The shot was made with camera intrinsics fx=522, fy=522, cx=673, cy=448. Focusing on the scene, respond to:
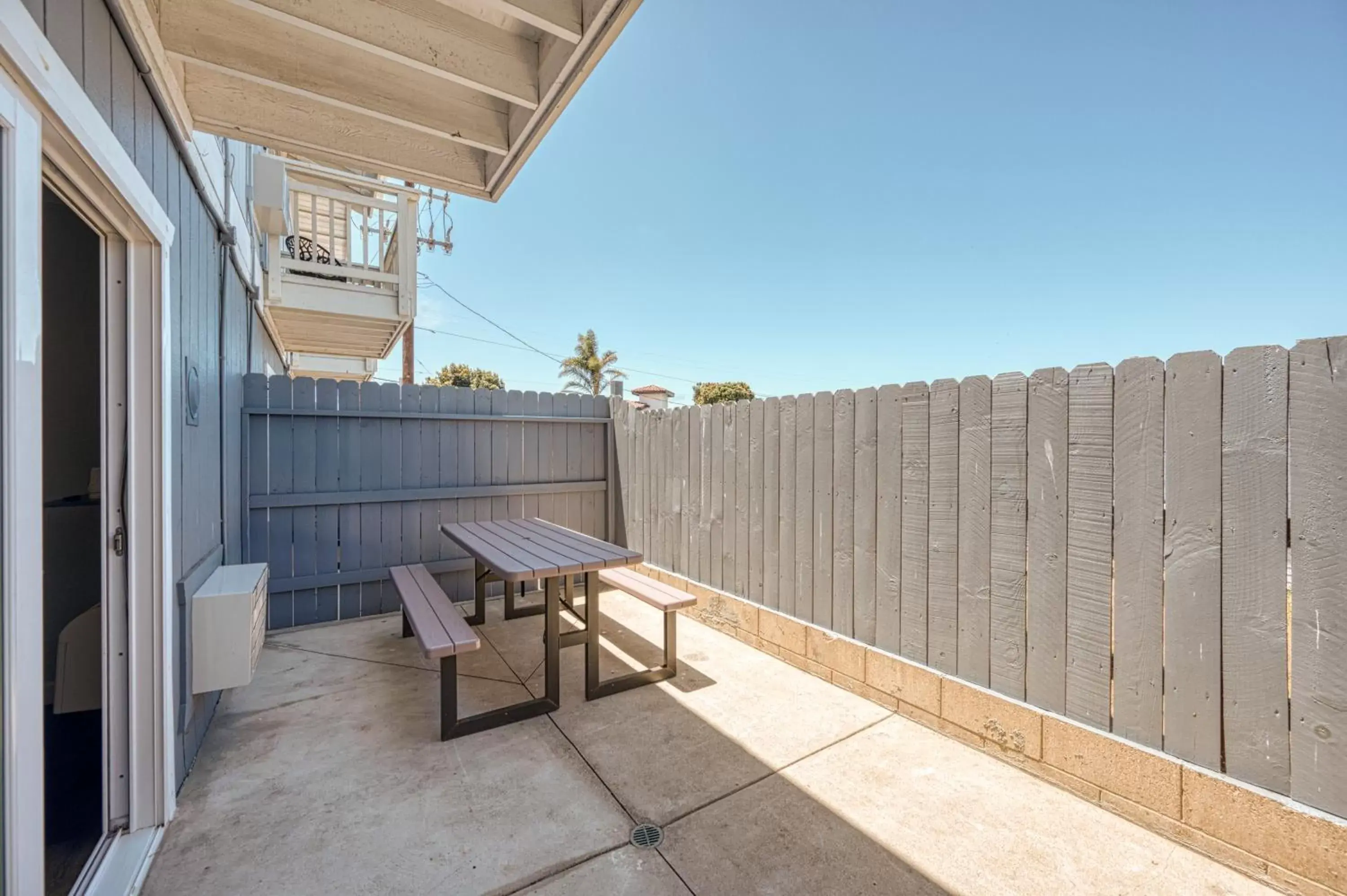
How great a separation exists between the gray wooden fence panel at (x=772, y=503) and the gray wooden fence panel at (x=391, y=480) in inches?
118

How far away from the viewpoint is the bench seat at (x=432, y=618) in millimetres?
2361

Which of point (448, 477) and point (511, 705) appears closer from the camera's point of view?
point (511, 705)

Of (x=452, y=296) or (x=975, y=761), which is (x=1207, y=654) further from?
(x=452, y=296)

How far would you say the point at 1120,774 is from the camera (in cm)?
195

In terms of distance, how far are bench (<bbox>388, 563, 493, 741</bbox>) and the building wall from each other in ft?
2.88

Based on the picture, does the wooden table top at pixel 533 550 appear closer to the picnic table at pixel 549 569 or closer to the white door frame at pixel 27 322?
the picnic table at pixel 549 569

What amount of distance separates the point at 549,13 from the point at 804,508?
268cm

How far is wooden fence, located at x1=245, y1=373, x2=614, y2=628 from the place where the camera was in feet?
12.8

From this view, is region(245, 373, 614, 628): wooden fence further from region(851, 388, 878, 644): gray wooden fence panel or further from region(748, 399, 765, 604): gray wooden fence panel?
region(851, 388, 878, 644): gray wooden fence panel

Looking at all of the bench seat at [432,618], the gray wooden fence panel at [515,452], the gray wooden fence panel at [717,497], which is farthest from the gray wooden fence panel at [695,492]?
the bench seat at [432,618]

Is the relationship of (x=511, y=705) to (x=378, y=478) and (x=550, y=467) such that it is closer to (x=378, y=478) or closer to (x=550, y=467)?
(x=378, y=478)

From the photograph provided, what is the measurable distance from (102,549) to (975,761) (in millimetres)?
3402

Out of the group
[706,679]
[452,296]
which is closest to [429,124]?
[706,679]

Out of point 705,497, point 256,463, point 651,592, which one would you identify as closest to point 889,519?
point 651,592
